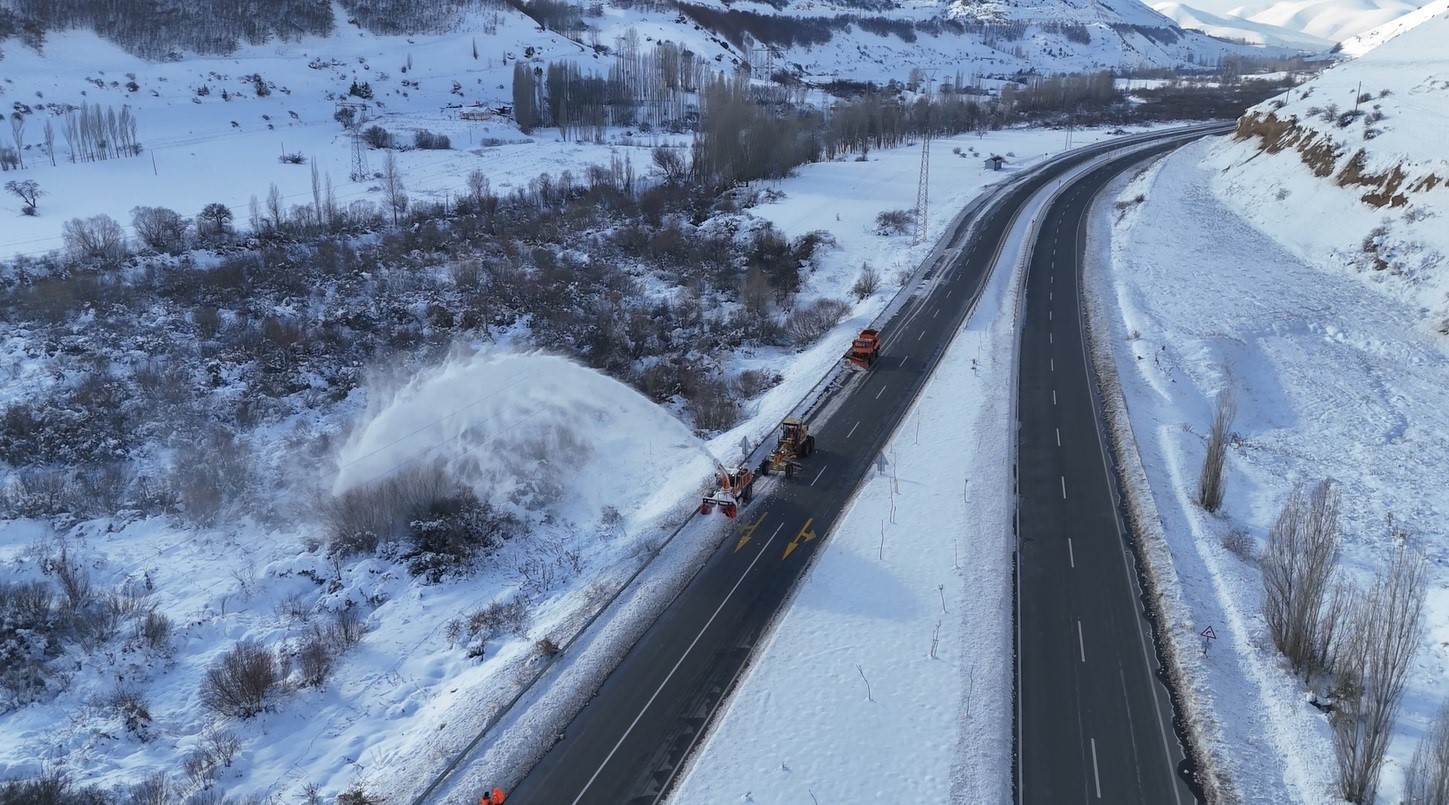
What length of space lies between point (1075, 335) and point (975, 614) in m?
35.3

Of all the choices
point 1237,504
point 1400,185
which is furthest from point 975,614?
point 1400,185

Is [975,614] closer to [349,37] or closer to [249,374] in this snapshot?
[249,374]

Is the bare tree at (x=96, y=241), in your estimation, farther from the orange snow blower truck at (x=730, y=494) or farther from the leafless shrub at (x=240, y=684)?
the orange snow blower truck at (x=730, y=494)

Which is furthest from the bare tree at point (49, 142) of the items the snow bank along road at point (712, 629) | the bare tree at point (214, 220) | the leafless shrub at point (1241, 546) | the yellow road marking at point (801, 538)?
the leafless shrub at point (1241, 546)

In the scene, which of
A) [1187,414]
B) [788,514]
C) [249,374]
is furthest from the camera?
[249,374]

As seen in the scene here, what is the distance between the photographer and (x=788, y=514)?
126 feet

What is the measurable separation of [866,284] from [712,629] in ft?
155

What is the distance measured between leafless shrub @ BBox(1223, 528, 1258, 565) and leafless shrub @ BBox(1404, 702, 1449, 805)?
12365mm

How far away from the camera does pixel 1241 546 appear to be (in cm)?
3478

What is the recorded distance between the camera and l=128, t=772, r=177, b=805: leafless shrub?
2341 cm

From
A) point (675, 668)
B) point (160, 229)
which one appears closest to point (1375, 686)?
point (675, 668)

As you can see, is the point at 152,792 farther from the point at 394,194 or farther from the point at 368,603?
the point at 394,194

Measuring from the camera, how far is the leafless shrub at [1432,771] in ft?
61.6

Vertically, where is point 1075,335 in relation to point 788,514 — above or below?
above
